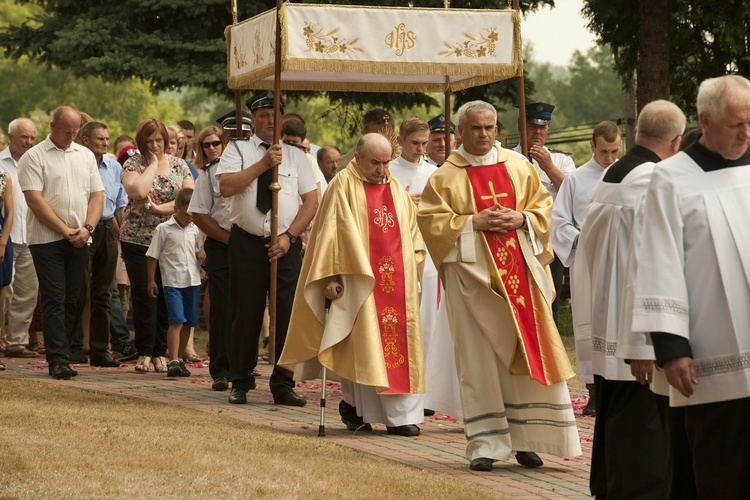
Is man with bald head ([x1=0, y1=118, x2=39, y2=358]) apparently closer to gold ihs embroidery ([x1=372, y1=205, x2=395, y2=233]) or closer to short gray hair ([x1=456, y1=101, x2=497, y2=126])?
gold ihs embroidery ([x1=372, y1=205, x2=395, y2=233])

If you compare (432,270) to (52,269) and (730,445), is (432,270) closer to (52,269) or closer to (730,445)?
(52,269)

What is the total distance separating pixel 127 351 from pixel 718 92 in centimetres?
983

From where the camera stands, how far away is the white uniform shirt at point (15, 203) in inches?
568

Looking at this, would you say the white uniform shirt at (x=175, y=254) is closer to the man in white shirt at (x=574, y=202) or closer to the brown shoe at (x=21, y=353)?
the brown shoe at (x=21, y=353)

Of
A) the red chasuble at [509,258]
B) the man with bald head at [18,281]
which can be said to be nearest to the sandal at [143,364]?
the man with bald head at [18,281]

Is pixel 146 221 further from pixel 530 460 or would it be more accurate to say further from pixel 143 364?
pixel 530 460

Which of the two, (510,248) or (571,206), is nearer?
(510,248)

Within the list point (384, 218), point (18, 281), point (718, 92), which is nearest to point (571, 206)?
point (384, 218)

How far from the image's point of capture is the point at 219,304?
40.0 ft

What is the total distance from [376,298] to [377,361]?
1.68 feet

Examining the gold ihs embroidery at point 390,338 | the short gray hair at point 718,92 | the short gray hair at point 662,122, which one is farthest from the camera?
the gold ihs embroidery at point 390,338

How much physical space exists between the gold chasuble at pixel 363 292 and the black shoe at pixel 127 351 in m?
4.43

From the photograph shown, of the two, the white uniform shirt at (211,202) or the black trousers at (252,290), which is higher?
the white uniform shirt at (211,202)

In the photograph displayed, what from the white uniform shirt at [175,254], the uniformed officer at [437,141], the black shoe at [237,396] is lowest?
the black shoe at [237,396]
